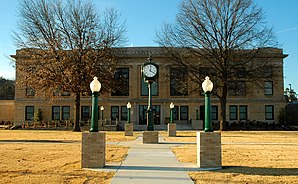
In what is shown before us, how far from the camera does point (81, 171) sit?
9281mm

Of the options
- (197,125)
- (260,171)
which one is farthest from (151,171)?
(197,125)

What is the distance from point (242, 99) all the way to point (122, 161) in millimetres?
39824

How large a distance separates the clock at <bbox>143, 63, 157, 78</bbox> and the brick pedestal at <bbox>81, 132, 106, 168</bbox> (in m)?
9.46

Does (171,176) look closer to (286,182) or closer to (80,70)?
(286,182)

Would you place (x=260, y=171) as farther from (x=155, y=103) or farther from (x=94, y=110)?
(x=155, y=103)

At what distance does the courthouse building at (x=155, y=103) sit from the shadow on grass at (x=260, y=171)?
3765cm

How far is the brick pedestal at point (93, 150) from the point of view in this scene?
32.6ft

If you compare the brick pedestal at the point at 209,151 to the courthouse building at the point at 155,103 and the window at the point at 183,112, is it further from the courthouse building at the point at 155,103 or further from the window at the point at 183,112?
the window at the point at 183,112

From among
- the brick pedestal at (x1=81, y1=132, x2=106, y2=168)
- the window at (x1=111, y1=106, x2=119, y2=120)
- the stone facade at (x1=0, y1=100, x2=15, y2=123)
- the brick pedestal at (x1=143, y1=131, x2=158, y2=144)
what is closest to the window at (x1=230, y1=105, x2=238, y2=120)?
the window at (x1=111, y1=106, x2=119, y2=120)

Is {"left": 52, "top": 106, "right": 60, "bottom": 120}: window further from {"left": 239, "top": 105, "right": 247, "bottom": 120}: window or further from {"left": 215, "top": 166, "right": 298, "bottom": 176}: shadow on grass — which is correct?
{"left": 215, "top": 166, "right": 298, "bottom": 176}: shadow on grass

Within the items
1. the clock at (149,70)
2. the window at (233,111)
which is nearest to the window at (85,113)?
the window at (233,111)

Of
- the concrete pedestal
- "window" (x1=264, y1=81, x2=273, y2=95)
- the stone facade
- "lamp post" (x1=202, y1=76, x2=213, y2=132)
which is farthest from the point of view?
the stone facade

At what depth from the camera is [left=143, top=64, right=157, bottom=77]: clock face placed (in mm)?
19281

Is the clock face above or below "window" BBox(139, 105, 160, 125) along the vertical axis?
above
